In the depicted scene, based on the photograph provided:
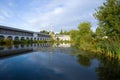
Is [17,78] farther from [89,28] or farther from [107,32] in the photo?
[89,28]

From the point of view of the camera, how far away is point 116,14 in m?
18.5

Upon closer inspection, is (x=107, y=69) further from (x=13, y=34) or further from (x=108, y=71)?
(x=13, y=34)

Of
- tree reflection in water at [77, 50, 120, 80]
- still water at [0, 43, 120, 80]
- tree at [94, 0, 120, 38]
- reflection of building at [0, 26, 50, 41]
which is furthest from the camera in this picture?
reflection of building at [0, 26, 50, 41]

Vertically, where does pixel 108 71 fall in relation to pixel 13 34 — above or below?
below

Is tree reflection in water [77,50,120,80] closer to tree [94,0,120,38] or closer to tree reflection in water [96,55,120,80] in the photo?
tree reflection in water [96,55,120,80]

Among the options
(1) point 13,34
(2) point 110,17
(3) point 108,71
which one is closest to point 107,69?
(3) point 108,71

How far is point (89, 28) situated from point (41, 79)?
148ft

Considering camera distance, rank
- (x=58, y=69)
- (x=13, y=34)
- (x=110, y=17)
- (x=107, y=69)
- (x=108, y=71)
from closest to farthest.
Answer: (x=108, y=71), (x=58, y=69), (x=107, y=69), (x=110, y=17), (x=13, y=34)

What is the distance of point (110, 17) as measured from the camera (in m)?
18.2

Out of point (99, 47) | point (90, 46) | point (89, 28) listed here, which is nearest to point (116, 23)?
point (99, 47)

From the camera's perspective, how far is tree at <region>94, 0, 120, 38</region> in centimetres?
1790

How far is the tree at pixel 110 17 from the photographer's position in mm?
17905

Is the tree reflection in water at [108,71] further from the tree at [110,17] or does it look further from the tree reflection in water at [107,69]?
the tree at [110,17]

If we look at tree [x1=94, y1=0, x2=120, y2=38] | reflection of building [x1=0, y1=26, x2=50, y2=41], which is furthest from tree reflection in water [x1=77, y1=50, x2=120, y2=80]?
reflection of building [x1=0, y1=26, x2=50, y2=41]
